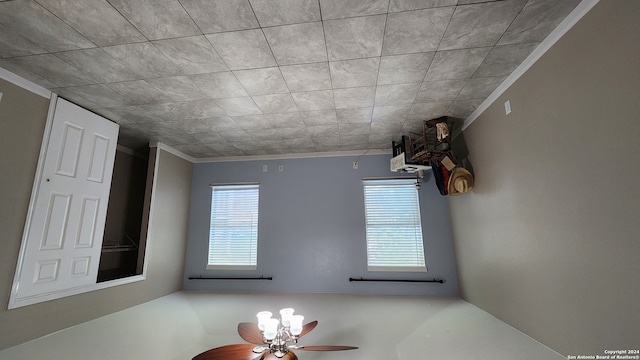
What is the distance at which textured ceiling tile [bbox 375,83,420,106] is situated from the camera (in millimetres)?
2646

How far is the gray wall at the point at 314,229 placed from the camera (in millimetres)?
4172

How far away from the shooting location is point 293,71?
2363 mm

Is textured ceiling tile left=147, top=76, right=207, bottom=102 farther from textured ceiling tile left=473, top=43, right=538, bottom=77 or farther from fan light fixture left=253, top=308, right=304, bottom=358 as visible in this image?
textured ceiling tile left=473, top=43, right=538, bottom=77

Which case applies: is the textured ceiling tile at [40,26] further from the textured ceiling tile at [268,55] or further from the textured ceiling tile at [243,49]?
the textured ceiling tile at [243,49]

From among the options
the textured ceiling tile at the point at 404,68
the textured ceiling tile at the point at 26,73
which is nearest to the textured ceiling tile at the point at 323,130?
the textured ceiling tile at the point at 404,68

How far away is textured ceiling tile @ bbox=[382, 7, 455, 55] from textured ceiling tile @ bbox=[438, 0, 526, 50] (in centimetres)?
7

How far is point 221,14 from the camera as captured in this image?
1.73 m

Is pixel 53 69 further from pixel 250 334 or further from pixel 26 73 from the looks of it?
pixel 250 334

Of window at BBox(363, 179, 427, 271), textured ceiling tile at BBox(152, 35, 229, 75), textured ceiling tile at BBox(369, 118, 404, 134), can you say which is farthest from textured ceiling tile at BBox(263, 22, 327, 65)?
window at BBox(363, 179, 427, 271)

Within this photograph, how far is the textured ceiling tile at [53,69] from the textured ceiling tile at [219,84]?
106 cm

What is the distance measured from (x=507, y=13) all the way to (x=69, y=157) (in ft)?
14.6

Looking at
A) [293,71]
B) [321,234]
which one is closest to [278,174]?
[321,234]

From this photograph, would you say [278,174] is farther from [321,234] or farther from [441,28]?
[441,28]

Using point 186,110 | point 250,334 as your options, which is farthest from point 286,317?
point 186,110
